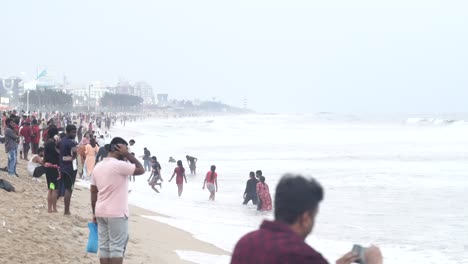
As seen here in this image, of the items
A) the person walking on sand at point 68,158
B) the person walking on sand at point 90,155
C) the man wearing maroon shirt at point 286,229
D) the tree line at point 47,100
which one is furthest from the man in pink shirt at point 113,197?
the tree line at point 47,100

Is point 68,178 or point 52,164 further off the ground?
point 52,164

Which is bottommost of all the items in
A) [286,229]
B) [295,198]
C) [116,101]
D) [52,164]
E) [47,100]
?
[52,164]


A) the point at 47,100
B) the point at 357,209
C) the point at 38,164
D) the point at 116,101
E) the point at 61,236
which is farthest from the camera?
the point at 116,101

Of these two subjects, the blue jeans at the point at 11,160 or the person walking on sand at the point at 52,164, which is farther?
the blue jeans at the point at 11,160

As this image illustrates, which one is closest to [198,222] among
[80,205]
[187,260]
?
[80,205]

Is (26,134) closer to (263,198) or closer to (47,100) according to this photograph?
(263,198)

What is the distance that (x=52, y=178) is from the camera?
29.7 feet

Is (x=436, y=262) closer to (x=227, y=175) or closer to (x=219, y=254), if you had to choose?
(x=219, y=254)

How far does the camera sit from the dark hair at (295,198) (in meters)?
2.53

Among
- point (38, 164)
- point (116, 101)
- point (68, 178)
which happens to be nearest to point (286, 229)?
point (68, 178)

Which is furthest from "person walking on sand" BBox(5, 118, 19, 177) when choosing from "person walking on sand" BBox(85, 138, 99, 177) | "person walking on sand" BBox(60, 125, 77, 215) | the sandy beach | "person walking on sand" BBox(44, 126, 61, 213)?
"person walking on sand" BBox(60, 125, 77, 215)

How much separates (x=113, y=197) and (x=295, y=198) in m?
3.29

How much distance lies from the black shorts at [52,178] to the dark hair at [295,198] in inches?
275

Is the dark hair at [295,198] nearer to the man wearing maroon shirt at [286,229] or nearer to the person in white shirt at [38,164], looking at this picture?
the man wearing maroon shirt at [286,229]
